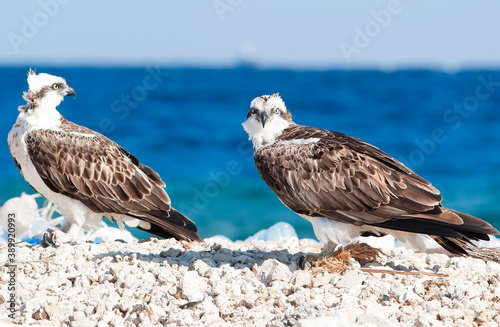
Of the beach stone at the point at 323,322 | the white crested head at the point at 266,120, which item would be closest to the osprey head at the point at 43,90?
the white crested head at the point at 266,120

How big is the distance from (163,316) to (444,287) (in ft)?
7.37

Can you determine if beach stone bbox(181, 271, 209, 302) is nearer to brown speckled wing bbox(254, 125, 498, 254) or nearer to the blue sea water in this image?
brown speckled wing bbox(254, 125, 498, 254)

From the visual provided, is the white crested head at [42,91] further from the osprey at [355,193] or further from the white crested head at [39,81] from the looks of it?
the osprey at [355,193]

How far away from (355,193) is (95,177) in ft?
Answer: 11.4

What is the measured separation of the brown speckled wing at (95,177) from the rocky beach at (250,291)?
155 cm

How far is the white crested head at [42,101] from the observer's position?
848 cm

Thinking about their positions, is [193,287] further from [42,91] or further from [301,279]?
[42,91]

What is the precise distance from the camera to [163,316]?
17.3 ft

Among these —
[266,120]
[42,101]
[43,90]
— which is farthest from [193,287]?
[43,90]

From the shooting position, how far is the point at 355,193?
6.42m

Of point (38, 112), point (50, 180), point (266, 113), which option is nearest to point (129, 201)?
point (50, 180)

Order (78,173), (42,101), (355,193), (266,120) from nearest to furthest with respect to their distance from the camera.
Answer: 1. (355,193)
2. (266,120)
3. (78,173)
4. (42,101)

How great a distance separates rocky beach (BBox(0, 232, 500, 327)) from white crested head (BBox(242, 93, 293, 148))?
131 centimetres

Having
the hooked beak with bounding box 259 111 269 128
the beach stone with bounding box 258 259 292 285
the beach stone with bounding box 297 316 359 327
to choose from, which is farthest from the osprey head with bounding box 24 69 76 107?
the beach stone with bounding box 297 316 359 327
